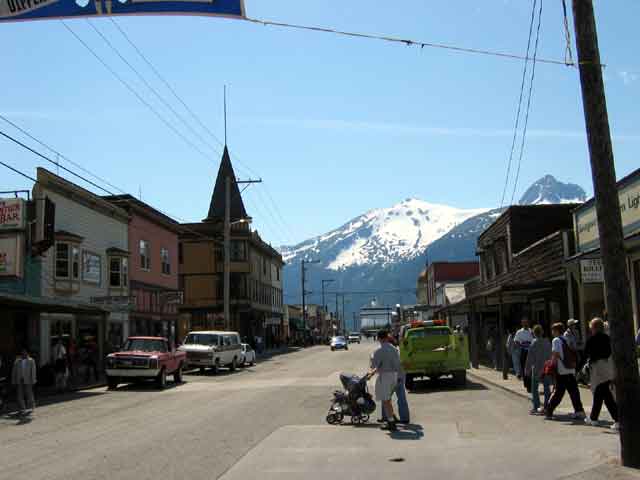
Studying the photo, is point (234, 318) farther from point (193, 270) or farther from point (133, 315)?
point (133, 315)

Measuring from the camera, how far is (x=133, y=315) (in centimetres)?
4203

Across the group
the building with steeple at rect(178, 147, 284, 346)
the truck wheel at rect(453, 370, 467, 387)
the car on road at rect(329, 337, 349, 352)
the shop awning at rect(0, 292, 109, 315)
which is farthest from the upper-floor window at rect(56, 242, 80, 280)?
the car on road at rect(329, 337, 349, 352)

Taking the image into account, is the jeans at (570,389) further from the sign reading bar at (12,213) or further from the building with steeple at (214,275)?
the building with steeple at (214,275)

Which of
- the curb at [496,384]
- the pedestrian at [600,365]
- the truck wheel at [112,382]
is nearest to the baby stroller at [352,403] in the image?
the pedestrian at [600,365]

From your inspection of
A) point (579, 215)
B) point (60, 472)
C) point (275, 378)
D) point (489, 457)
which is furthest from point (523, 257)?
point (60, 472)

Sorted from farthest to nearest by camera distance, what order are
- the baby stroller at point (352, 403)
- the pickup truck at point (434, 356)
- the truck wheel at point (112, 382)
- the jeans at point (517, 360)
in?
the truck wheel at point (112, 382), the pickup truck at point (434, 356), the jeans at point (517, 360), the baby stroller at point (352, 403)

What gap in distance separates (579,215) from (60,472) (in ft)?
62.6

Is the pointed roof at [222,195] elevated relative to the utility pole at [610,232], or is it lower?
elevated

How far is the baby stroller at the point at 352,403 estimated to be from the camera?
14.5 metres

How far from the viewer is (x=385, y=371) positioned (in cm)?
1380

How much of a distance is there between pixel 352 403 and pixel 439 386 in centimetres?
972

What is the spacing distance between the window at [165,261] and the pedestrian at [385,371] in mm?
Result: 35367

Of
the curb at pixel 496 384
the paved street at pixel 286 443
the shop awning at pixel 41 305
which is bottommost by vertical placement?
the paved street at pixel 286 443

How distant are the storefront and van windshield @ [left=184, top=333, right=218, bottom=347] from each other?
56.8 feet
